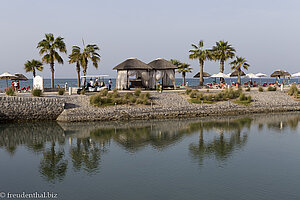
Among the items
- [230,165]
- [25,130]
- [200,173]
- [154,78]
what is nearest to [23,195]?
[200,173]

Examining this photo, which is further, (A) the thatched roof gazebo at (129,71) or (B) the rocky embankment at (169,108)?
(A) the thatched roof gazebo at (129,71)

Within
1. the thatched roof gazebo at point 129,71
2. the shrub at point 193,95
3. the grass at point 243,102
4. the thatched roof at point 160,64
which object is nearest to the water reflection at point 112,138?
the grass at point 243,102

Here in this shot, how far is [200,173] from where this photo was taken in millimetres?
17453

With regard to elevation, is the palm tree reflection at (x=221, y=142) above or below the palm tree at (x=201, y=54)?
below

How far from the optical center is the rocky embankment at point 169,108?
3350cm

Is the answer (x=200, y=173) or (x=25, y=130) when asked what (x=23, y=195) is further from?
(x=25, y=130)

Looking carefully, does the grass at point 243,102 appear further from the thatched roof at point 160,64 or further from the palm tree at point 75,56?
the palm tree at point 75,56

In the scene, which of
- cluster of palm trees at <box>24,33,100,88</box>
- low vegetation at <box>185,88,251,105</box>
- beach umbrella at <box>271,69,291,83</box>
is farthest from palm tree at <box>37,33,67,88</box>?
beach umbrella at <box>271,69,291,83</box>

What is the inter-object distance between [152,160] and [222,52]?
131 feet

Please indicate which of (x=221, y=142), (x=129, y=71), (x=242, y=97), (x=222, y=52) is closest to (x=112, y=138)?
(x=221, y=142)

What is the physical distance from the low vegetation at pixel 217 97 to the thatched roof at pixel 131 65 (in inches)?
305

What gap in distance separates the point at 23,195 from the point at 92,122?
18.6 metres

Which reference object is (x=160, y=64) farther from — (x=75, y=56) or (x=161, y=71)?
(x=75, y=56)

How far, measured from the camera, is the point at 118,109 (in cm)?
3456
